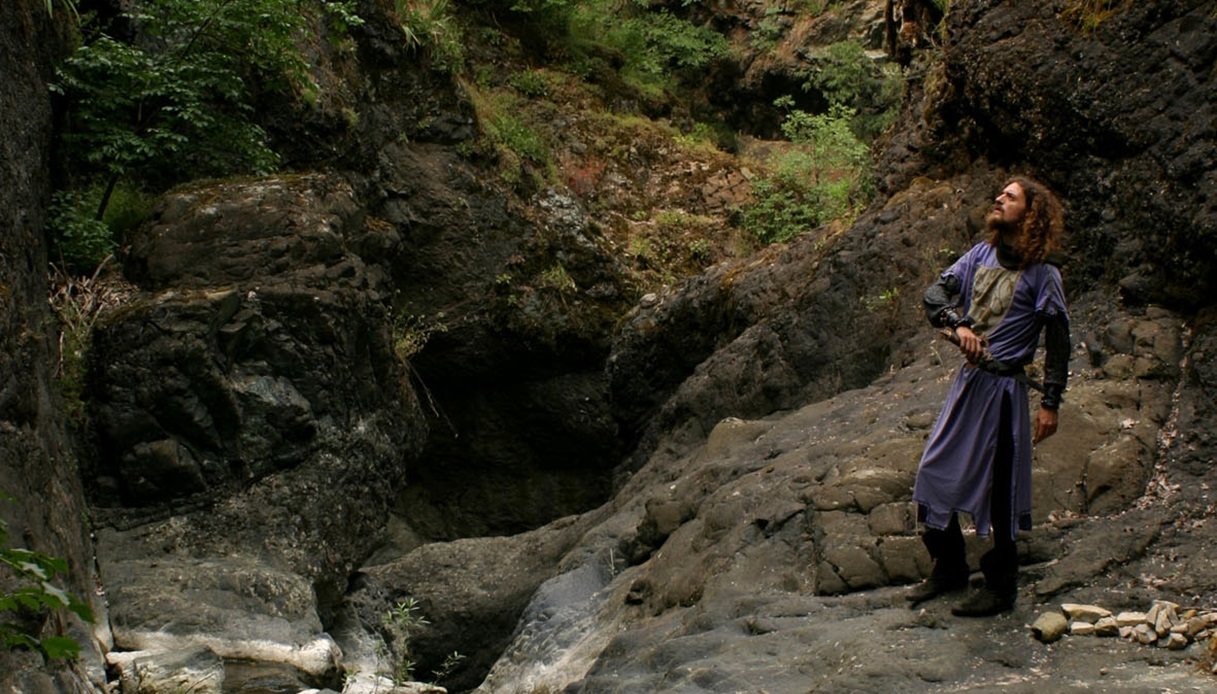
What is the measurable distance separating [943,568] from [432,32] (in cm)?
1318

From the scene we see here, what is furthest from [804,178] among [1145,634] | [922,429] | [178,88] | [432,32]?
[1145,634]

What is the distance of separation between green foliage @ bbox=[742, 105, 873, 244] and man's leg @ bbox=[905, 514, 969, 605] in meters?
10.1

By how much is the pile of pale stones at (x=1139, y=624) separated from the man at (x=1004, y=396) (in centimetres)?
34

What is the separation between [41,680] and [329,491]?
5062mm

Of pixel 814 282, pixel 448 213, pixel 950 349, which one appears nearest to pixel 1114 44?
pixel 950 349

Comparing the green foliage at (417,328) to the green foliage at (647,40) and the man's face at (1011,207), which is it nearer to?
the green foliage at (647,40)

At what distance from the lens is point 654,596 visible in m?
7.51

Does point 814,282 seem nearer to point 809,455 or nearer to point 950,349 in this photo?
point 950,349

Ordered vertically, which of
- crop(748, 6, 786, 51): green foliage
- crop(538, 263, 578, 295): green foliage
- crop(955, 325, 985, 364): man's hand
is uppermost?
crop(748, 6, 786, 51): green foliage

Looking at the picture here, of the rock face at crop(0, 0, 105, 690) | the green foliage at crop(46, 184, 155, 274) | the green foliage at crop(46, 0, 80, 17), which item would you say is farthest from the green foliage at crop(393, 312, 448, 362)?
the rock face at crop(0, 0, 105, 690)

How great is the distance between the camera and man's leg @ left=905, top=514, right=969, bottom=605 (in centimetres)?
550

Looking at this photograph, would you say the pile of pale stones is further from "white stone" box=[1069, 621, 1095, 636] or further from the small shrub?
the small shrub

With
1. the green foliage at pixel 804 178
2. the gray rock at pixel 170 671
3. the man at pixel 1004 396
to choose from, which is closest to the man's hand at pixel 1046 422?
the man at pixel 1004 396

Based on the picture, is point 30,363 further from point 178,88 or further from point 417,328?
point 417,328
